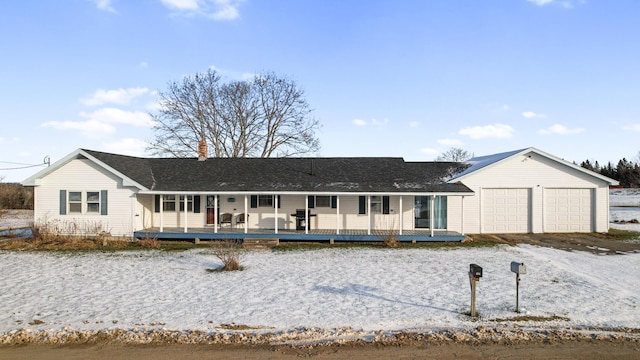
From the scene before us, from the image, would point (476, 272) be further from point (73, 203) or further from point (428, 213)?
point (73, 203)

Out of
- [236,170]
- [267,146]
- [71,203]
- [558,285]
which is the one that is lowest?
[558,285]

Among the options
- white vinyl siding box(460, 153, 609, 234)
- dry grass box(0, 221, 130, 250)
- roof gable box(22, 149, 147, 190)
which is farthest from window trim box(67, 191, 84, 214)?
white vinyl siding box(460, 153, 609, 234)

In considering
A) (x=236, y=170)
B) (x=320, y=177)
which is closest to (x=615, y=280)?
(x=320, y=177)

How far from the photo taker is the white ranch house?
18938mm

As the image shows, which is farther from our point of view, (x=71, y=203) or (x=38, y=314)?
(x=71, y=203)

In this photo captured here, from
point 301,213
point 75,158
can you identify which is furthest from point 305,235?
point 75,158

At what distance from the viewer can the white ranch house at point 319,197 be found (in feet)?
62.1

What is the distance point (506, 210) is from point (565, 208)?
122 inches

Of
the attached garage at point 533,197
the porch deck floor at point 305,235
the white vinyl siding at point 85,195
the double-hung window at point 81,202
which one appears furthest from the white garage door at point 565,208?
the double-hung window at point 81,202

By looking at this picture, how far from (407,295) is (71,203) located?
1659cm

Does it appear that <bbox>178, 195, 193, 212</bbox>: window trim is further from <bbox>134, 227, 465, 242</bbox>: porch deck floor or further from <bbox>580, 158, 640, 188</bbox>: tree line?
<bbox>580, 158, 640, 188</bbox>: tree line

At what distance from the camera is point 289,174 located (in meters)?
21.1

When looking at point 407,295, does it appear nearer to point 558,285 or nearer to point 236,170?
point 558,285

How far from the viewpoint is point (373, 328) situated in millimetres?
7984
